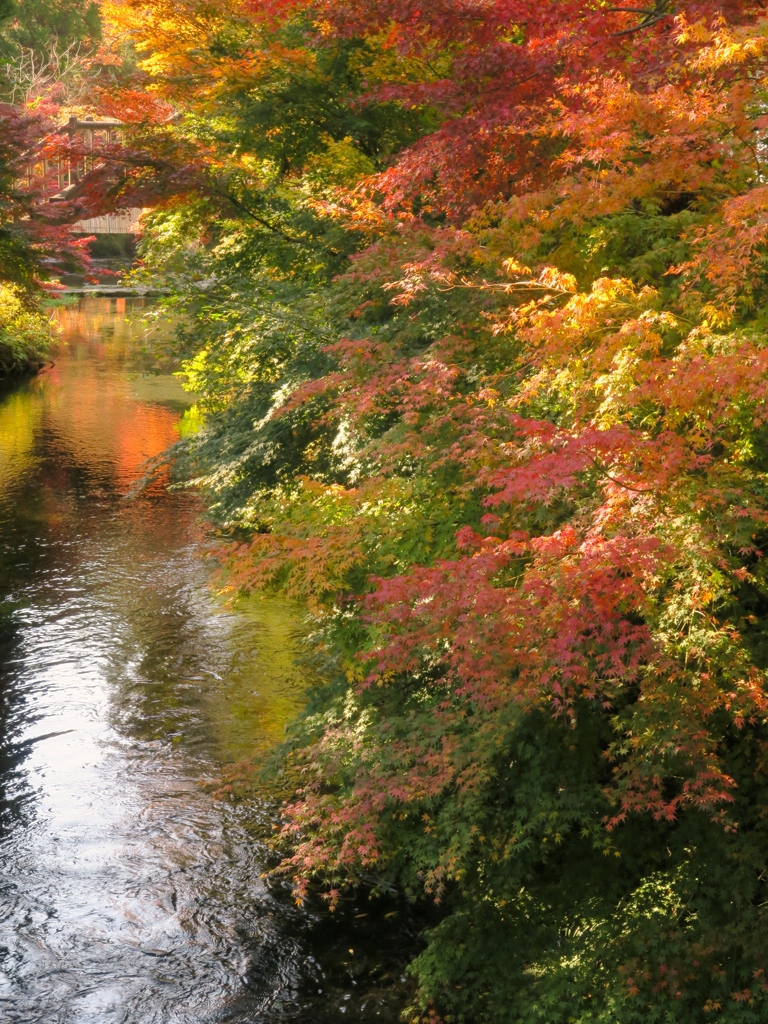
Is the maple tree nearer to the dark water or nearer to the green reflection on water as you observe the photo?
the dark water

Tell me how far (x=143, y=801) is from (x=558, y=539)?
441 cm

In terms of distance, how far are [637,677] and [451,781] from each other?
1312 mm

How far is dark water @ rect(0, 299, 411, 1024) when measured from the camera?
604cm

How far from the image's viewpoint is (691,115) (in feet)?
18.2

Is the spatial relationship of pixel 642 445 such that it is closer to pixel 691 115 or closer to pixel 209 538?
pixel 691 115

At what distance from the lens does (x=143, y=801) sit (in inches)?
313

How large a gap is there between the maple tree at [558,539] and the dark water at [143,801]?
0.58m

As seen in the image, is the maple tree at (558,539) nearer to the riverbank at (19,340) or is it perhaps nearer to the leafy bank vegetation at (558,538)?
the leafy bank vegetation at (558,538)

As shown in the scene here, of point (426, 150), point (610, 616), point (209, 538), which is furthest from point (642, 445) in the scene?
point (209, 538)

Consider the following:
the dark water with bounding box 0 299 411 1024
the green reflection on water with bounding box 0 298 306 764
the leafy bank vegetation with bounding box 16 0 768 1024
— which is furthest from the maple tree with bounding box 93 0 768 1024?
the green reflection on water with bounding box 0 298 306 764

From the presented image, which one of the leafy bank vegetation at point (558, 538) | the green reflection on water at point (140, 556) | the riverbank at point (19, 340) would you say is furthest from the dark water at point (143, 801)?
the riverbank at point (19, 340)

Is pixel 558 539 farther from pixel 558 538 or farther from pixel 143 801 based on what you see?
pixel 143 801

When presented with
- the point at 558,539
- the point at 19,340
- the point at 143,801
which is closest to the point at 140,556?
the point at 143,801

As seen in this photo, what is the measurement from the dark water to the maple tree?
585mm
